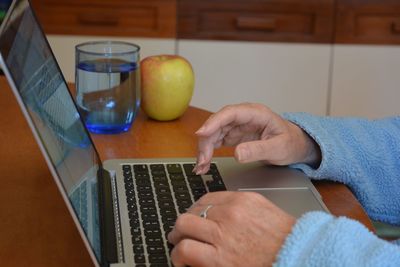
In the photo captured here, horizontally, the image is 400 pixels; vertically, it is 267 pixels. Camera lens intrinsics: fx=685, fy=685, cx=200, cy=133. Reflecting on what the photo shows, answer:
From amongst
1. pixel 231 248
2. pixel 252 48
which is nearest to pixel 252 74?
pixel 252 48

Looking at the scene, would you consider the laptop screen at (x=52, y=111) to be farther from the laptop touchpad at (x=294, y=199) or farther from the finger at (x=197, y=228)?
the laptop touchpad at (x=294, y=199)

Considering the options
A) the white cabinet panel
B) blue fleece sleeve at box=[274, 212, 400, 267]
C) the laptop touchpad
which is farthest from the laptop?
the white cabinet panel

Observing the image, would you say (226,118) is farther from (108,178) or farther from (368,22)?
(368,22)

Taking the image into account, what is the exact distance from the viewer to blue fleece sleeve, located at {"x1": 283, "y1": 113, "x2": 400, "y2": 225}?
1.00m

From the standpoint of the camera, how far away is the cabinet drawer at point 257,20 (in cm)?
231

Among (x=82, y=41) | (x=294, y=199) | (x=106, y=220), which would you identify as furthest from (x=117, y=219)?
(x=82, y=41)

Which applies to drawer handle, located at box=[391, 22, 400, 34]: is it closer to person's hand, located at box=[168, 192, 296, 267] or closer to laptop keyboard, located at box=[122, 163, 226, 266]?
laptop keyboard, located at box=[122, 163, 226, 266]

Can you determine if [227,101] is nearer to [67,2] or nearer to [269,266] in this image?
[67,2]

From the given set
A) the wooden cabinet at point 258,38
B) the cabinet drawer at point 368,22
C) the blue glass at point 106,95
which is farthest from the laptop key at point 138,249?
the cabinet drawer at point 368,22

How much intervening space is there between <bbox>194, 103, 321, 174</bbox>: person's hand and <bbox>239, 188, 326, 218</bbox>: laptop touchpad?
0.06 meters

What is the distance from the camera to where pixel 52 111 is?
0.81m

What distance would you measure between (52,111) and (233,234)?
0.85ft

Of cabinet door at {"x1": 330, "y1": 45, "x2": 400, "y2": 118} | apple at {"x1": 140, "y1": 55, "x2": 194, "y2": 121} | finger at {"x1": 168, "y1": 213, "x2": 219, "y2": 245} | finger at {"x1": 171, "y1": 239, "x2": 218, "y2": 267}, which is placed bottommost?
cabinet door at {"x1": 330, "y1": 45, "x2": 400, "y2": 118}

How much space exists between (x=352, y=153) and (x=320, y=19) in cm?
137
